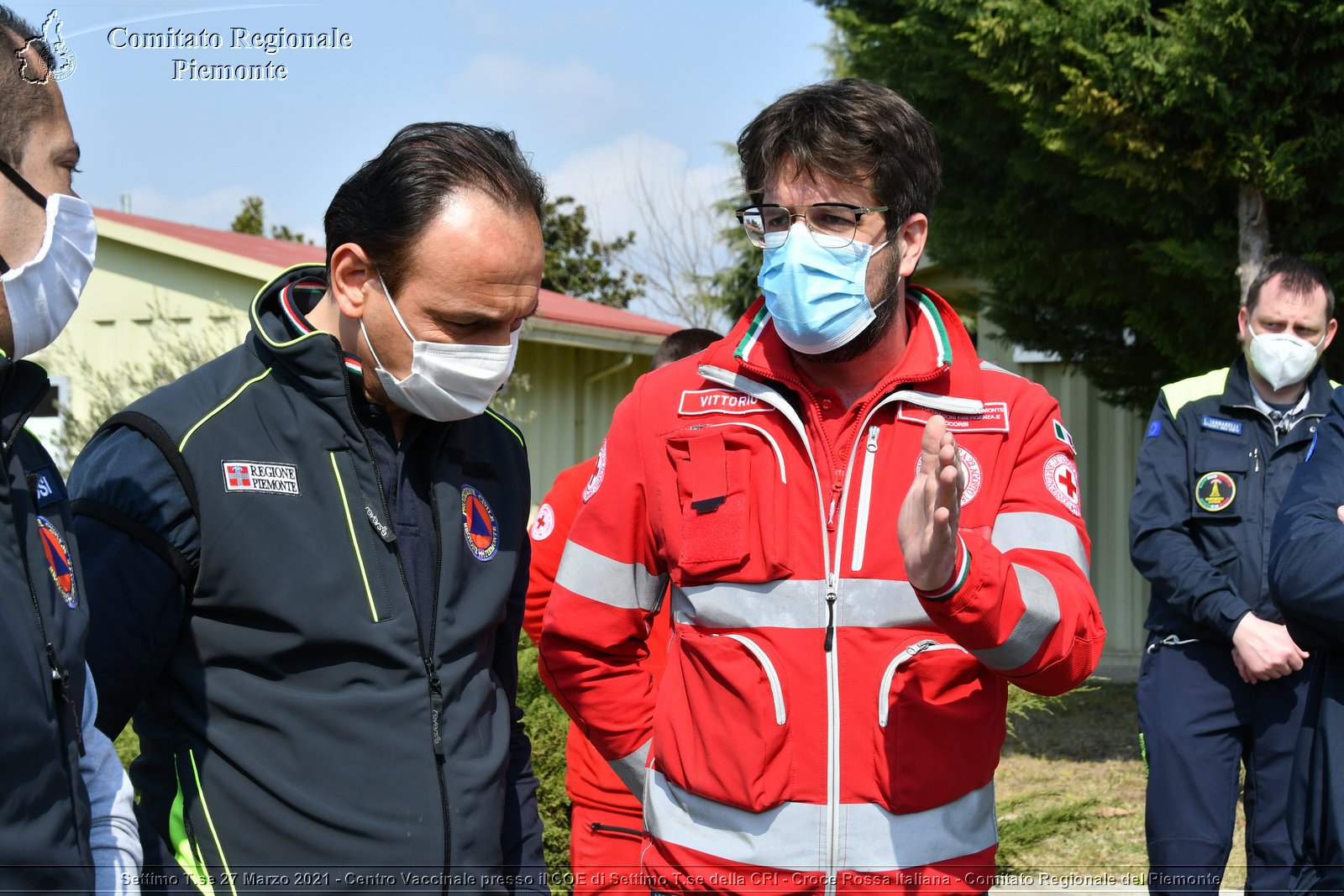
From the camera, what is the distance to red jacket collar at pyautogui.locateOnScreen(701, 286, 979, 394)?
262 cm

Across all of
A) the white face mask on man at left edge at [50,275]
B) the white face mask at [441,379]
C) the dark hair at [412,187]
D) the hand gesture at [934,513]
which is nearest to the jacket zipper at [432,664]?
the white face mask at [441,379]

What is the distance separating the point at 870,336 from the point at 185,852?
1.68 metres

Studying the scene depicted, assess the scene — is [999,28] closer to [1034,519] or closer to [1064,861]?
[1064,861]

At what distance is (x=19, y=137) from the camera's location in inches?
72.4

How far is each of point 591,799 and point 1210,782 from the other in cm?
219

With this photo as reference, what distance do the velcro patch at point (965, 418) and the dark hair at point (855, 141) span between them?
43 cm

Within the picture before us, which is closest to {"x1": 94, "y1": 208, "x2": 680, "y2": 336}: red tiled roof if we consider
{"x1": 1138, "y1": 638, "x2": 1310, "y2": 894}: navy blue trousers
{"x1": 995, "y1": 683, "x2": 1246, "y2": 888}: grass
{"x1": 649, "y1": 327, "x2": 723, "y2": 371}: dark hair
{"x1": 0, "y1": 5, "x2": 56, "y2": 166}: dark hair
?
{"x1": 995, "y1": 683, "x2": 1246, "y2": 888}: grass

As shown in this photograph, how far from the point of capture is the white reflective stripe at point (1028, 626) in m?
2.29

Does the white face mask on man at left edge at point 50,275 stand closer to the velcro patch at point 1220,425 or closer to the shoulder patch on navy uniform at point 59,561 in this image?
the shoulder patch on navy uniform at point 59,561

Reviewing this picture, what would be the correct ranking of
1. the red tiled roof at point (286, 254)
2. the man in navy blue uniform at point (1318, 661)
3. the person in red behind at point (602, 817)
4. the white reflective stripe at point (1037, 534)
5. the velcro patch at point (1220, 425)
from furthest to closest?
the red tiled roof at point (286, 254)
the velcro patch at point (1220, 425)
the person in red behind at point (602, 817)
the man in navy blue uniform at point (1318, 661)
the white reflective stripe at point (1037, 534)

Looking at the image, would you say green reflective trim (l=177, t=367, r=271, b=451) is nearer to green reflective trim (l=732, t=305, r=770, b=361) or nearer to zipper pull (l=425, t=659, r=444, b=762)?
zipper pull (l=425, t=659, r=444, b=762)

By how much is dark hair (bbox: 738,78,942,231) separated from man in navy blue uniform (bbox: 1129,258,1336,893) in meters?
2.45

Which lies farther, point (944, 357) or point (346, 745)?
point (944, 357)

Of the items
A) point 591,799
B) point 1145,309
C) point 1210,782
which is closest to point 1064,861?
point 1210,782
